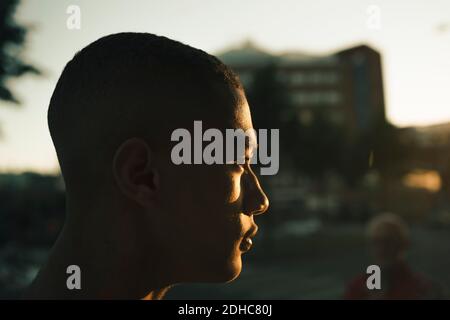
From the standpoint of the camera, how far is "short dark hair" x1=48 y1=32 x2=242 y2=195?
0.92 meters

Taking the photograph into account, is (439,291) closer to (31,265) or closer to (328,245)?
(31,265)

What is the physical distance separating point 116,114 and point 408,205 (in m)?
32.1

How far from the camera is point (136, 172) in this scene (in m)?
0.93

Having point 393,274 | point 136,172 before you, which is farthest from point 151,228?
point 393,274

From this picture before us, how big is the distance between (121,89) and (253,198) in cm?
38

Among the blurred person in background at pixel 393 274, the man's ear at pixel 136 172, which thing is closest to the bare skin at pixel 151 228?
the man's ear at pixel 136 172

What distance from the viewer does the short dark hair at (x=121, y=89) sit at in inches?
36.2

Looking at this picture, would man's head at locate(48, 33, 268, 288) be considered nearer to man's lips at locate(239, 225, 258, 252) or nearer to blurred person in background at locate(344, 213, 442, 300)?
man's lips at locate(239, 225, 258, 252)

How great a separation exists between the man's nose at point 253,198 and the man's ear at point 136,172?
0.69 feet

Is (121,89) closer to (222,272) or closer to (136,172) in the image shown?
(136,172)

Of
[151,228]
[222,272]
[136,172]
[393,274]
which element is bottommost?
[393,274]
